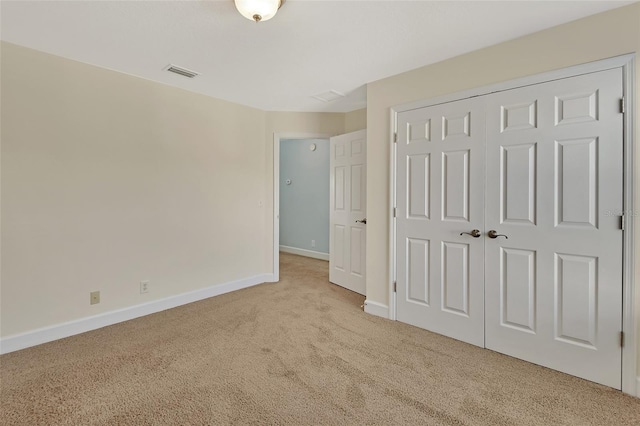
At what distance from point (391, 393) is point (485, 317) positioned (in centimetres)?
112

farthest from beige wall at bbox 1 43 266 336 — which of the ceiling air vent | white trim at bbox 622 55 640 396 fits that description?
white trim at bbox 622 55 640 396

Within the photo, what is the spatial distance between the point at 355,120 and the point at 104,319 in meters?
3.75

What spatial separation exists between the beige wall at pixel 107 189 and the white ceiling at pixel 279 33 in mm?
313

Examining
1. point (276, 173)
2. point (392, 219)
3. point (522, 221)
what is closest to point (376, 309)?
point (392, 219)

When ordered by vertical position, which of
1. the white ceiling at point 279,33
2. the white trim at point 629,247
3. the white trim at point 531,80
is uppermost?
the white ceiling at point 279,33

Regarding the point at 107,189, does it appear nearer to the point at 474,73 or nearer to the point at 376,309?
the point at 376,309

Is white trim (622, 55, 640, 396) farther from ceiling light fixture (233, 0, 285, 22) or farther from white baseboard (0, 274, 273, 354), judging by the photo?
white baseboard (0, 274, 273, 354)

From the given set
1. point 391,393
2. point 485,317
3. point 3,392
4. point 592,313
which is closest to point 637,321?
point 592,313

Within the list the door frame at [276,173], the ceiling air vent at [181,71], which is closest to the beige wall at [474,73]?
the door frame at [276,173]

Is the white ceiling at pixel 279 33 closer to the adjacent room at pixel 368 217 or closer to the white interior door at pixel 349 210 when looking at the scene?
the adjacent room at pixel 368 217

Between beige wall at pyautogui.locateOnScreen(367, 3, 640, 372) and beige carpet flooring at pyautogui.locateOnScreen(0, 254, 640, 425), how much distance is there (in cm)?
73

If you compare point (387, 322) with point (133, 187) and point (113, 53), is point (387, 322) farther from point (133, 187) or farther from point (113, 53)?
→ point (113, 53)

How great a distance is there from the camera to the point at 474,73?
98.7 inches

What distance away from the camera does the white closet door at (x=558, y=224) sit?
1.96 meters
